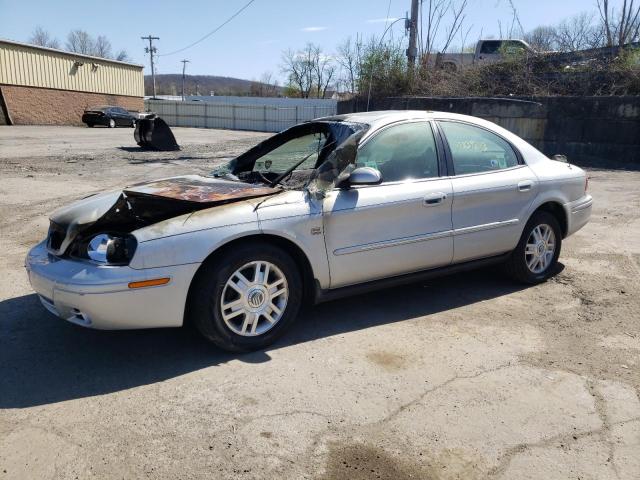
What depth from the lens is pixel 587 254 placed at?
6.16 metres

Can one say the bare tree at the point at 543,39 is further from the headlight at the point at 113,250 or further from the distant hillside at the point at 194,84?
the distant hillside at the point at 194,84

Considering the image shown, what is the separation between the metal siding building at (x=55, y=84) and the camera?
102ft

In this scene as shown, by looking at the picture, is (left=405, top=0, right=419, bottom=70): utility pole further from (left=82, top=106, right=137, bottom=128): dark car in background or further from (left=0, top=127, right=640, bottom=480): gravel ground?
(left=82, top=106, right=137, bottom=128): dark car in background

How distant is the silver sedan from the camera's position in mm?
3307

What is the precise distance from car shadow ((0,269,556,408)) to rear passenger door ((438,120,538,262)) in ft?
1.78

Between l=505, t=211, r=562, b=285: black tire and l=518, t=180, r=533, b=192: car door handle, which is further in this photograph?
l=505, t=211, r=562, b=285: black tire

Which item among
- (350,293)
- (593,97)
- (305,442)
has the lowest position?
(305,442)

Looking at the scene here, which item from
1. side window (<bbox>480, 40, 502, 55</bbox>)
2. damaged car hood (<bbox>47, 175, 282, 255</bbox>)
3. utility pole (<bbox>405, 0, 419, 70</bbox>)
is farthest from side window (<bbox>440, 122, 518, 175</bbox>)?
side window (<bbox>480, 40, 502, 55</bbox>)

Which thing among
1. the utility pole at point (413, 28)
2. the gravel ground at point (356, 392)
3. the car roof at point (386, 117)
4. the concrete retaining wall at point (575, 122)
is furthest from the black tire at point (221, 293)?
the utility pole at point (413, 28)

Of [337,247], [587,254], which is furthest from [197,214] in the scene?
[587,254]

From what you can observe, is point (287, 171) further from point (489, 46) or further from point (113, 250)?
point (489, 46)

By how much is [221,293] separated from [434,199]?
1.84 m

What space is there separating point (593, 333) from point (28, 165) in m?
12.7

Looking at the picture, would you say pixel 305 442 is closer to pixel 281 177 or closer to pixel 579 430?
pixel 579 430
